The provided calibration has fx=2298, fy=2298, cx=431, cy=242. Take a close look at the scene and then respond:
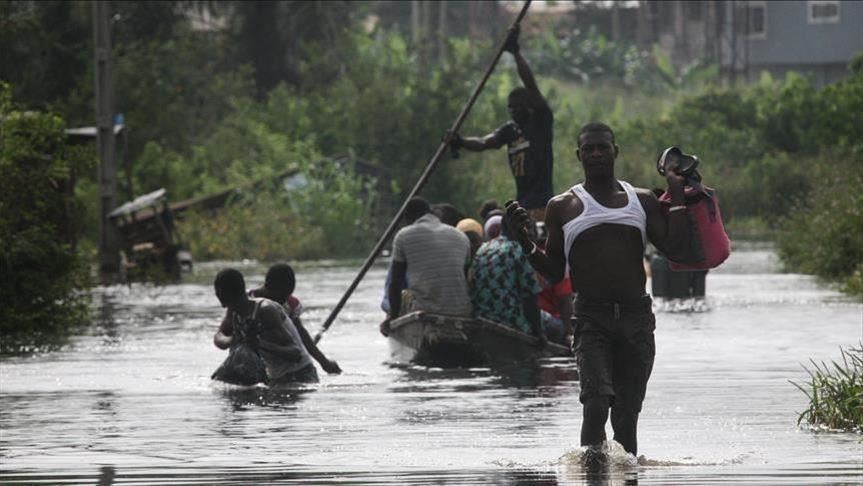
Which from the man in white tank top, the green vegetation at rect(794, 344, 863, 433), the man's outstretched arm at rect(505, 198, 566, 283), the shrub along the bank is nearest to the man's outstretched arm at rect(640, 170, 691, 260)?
the man in white tank top

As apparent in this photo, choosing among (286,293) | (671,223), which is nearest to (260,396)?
(286,293)

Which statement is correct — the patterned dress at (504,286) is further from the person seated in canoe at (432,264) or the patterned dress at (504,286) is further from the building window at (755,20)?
the building window at (755,20)

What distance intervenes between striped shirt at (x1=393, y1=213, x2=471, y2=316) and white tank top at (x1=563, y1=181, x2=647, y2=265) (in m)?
8.02

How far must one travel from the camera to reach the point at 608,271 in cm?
1162

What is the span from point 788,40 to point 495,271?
66224mm

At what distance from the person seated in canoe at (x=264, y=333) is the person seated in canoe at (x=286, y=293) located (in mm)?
117

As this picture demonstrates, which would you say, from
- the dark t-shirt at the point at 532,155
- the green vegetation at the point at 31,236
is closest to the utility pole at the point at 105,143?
the green vegetation at the point at 31,236

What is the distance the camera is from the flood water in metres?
12.0

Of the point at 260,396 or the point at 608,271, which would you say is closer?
the point at 608,271

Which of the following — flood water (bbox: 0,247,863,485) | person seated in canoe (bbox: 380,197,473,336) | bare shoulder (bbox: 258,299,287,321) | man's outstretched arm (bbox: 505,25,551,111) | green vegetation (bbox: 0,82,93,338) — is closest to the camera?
flood water (bbox: 0,247,863,485)

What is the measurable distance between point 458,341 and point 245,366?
8.72 ft

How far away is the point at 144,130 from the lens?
5547cm

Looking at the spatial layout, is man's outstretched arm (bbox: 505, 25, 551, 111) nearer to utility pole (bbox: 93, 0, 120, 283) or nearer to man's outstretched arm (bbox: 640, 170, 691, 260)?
man's outstretched arm (bbox: 640, 170, 691, 260)

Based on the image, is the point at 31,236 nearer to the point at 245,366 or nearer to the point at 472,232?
the point at 472,232
